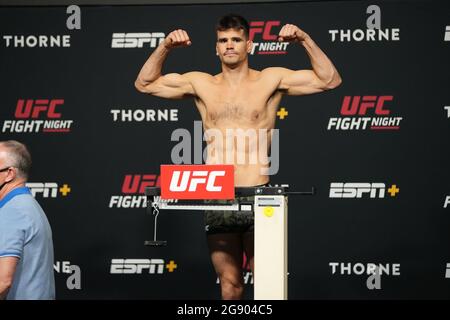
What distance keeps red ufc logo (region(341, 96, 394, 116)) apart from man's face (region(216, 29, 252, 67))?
1.42 meters

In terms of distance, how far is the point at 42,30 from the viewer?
18.8 feet

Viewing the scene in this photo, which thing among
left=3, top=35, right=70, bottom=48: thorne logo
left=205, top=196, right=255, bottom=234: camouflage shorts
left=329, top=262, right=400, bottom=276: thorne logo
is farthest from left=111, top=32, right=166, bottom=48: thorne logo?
left=329, top=262, right=400, bottom=276: thorne logo

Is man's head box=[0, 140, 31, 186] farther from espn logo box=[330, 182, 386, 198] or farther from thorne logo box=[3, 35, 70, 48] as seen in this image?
espn logo box=[330, 182, 386, 198]

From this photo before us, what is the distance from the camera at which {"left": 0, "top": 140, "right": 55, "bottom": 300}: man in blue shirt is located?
9.80 feet

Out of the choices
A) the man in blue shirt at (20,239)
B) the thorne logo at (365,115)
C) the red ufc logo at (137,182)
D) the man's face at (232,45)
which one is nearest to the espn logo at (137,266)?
the red ufc logo at (137,182)

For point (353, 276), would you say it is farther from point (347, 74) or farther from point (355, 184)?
point (347, 74)

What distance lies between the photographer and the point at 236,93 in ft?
14.2

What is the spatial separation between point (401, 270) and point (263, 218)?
2.09 metres

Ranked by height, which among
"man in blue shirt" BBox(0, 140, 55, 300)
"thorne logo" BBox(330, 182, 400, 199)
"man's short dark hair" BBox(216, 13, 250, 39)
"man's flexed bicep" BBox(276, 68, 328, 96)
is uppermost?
"man's short dark hair" BBox(216, 13, 250, 39)

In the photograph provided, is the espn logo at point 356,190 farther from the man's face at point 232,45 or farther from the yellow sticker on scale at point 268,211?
the yellow sticker on scale at point 268,211
